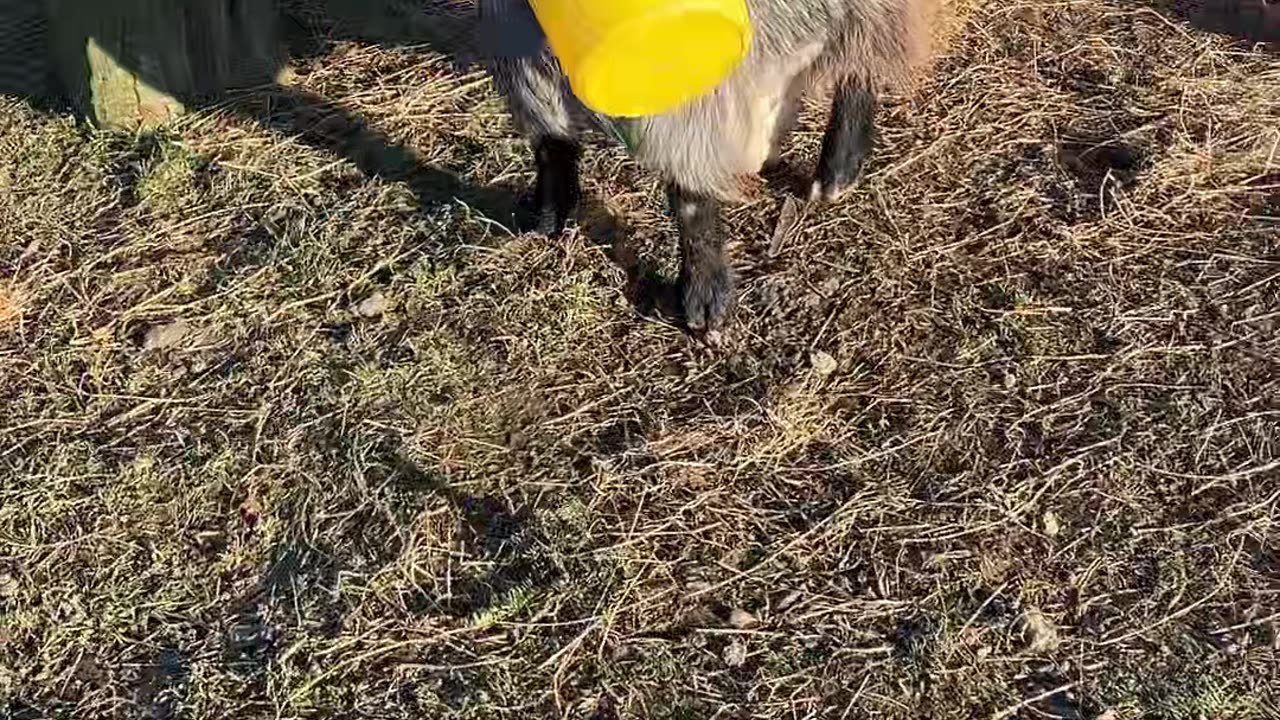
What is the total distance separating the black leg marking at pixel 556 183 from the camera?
324cm

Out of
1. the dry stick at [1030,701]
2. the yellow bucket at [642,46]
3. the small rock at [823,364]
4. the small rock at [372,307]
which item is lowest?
the dry stick at [1030,701]

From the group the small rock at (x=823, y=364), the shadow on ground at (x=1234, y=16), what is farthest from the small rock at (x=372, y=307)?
the shadow on ground at (x=1234, y=16)

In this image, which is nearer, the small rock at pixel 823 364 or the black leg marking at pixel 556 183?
the small rock at pixel 823 364

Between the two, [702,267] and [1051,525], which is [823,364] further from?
[1051,525]

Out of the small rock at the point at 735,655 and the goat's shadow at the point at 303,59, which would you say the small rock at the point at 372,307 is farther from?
the small rock at the point at 735,655

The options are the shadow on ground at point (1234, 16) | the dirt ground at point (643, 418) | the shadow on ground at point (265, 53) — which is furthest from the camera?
the shadow on ground at point (1234, 16)

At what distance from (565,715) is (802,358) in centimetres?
107

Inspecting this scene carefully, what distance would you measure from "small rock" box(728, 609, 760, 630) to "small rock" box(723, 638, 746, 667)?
0.15 ft

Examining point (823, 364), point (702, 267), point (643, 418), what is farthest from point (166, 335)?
point (823, 364)

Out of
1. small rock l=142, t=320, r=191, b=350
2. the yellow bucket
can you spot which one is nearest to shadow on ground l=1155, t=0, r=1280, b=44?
the yellow bucket

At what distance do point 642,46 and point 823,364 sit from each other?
3.83 ft

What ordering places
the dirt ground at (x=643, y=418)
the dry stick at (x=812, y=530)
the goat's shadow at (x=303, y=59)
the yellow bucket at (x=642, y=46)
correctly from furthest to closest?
the goat's shadow at (x=303, y=59) → the dry stick at (x=812, y=530) → the dirt ground at (x=643, y=418) → the yellow bucket at (x=642, y=46)

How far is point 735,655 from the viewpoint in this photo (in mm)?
2549

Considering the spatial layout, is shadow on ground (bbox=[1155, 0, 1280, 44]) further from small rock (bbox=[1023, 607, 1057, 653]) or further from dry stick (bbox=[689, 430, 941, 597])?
small rock (bbox=[1023, 607, 1057, 653])
